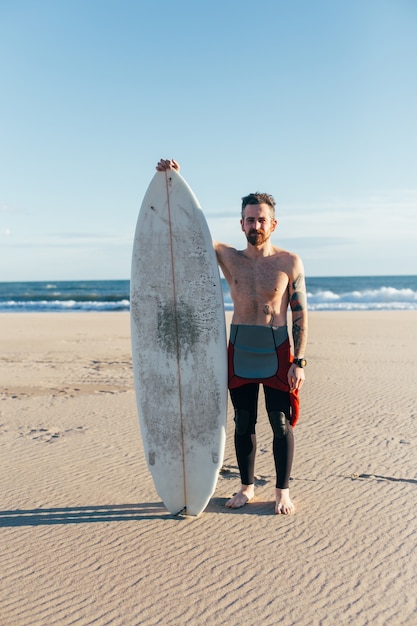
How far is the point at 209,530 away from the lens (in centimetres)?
322

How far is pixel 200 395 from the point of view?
351 centimetres

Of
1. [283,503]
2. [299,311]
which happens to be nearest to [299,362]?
[299,311]

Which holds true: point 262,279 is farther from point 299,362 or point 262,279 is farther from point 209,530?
point 209,530

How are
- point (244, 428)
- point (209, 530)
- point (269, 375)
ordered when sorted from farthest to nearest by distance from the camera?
point (244, 428)
point (269, 375)
point (209, 530)

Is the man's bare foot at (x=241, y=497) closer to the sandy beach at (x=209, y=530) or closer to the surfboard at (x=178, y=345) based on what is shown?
the sandy beach at (x=209, y=530)

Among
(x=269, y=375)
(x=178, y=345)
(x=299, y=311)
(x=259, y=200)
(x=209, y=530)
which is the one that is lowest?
(x=209, y=530)

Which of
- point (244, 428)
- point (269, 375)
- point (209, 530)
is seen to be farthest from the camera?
point (244, 428)

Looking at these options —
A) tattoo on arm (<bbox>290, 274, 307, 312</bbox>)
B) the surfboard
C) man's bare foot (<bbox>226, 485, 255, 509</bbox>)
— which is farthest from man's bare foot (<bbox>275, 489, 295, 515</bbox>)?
tattoo on arm (<bbox>290, 274, 307, 312</bbox>)

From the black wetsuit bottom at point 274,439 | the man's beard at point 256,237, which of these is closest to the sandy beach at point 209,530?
the black wetsuit bottom at point 274,439

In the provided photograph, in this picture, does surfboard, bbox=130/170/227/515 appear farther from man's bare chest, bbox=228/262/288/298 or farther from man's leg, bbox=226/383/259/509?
man's bare chest, bbox=228/262/288/298

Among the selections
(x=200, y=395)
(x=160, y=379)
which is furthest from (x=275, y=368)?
(x=160, y=379)

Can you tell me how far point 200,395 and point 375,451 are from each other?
1.83 m

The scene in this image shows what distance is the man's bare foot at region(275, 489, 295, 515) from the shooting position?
3.41 metres

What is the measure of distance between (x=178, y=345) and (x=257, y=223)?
0.88 meters
